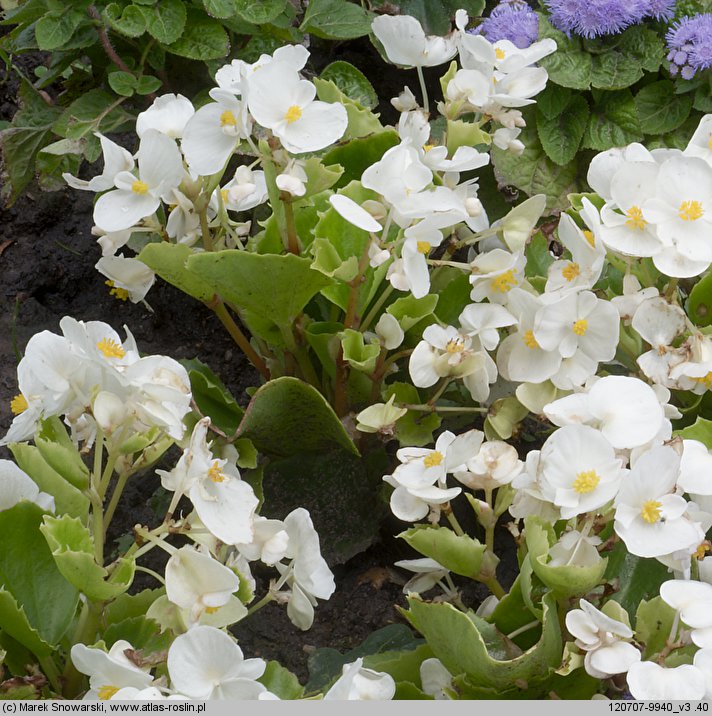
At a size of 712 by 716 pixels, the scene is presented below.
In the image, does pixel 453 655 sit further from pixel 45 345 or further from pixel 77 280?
pixel 77 280

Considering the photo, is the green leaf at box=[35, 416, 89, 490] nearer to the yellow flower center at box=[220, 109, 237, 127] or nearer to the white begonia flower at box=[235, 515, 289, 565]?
the white begonia flower at box=[235, 515, 289, 565]

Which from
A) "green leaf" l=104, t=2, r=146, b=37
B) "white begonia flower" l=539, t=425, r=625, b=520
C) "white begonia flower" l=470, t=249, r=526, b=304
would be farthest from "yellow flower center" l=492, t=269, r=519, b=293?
"green leaf" l=104, t=2, r=146, b=37

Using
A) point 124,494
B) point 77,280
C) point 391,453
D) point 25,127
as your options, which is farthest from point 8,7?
point 391,453

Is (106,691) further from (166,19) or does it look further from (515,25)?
(515,25)

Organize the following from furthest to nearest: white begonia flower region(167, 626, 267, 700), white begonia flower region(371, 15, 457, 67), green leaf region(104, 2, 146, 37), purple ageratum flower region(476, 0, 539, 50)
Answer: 1. purple ageratum flower region(476, 0, 539, 50)
2. green leaf region(104, 2, 146, 37)
3. white begonia flower region(371, 15, 457, 67)
4. white begonia flower region(167, 626, 267, 700)

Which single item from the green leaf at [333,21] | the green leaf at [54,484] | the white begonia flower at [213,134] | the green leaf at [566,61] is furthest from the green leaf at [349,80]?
the green leaf at [54,484]

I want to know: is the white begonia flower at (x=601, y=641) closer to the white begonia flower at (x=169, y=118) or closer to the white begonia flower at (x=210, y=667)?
the white begonia flower at (x=210, y=667)
